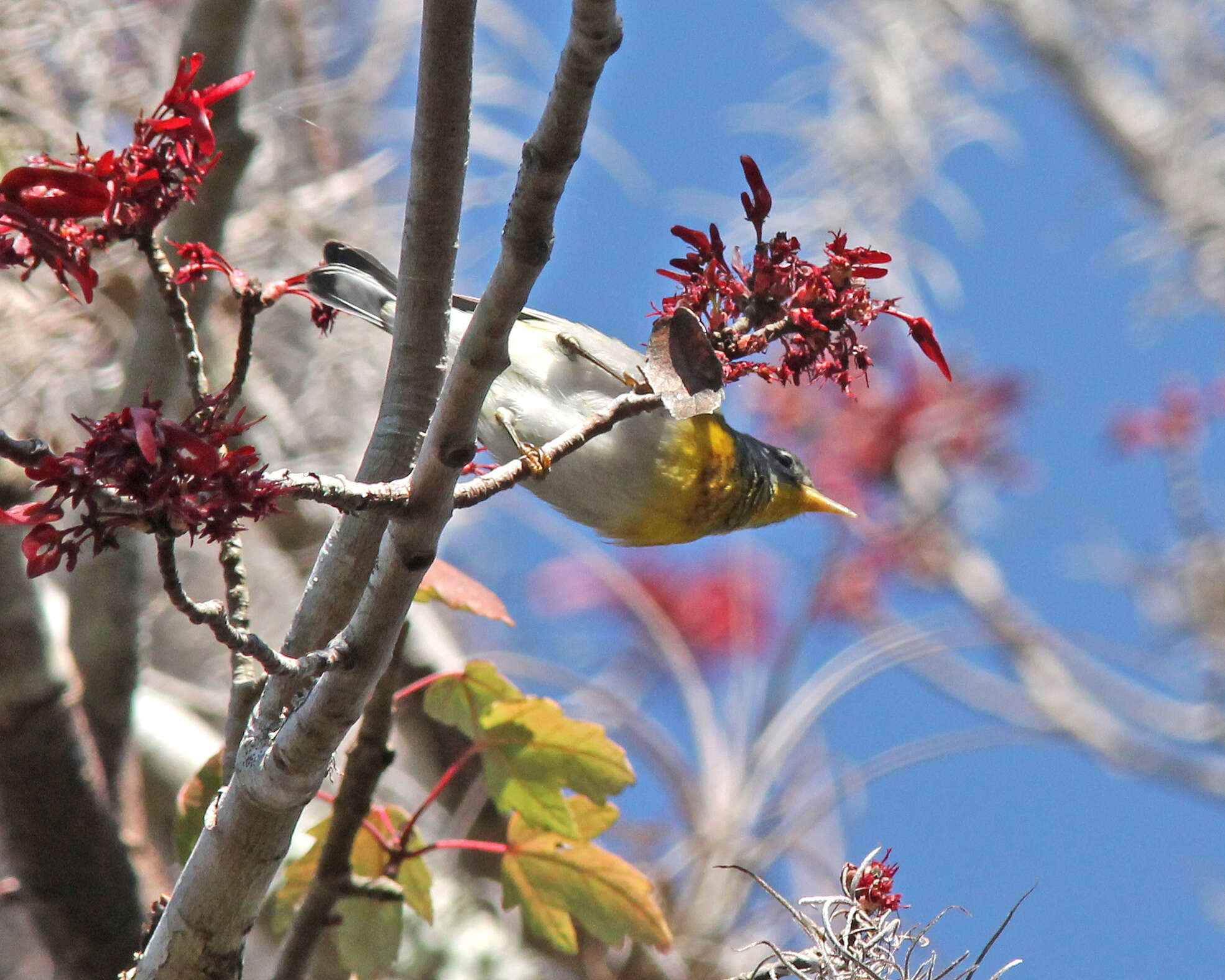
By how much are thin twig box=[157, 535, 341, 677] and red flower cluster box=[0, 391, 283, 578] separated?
0.03m

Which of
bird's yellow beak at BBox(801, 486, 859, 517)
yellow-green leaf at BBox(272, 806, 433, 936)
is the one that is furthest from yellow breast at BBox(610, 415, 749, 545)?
yellow-green leaf at BBox(272, 806, 433, 936)

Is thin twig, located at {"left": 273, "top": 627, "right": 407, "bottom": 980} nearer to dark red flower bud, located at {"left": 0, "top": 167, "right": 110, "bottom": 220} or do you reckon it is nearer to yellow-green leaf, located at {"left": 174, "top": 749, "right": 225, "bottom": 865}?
yellow-green leaf, located at {"left": 174, "top": 749, "right": 225, "bottom": 865}

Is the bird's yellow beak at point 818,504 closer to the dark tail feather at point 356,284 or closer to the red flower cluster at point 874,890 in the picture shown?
the dark tail feather at point 356,284

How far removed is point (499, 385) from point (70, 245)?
4.70 feet

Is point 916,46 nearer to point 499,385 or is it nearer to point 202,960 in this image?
point 499,385

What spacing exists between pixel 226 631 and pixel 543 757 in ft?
3.13

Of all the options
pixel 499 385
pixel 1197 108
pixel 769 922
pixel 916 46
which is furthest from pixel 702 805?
pixel 1197 108

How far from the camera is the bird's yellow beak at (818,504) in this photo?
3250 mm

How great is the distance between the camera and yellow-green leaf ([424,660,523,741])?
77.8 inches

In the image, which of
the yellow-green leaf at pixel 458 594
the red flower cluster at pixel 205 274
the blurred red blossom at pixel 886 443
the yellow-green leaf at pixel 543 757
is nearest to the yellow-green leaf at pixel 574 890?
the yellow-green leaf at pixel 543 757

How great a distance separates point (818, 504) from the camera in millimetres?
3309

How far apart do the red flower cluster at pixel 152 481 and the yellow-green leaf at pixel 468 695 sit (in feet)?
3.21

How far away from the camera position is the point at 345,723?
4.33ft

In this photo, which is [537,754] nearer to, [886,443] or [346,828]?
[346,828]
